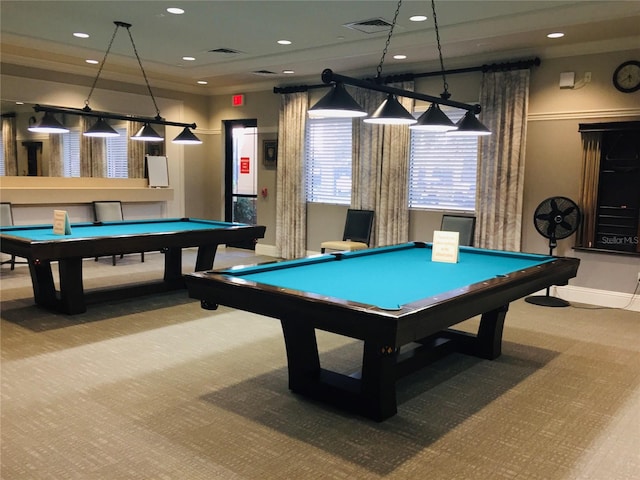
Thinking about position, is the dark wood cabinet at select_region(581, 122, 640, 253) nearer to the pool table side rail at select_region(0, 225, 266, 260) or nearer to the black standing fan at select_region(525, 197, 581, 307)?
the black standing fan at select_region(525, 197, 581, 307)

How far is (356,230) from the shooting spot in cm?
714

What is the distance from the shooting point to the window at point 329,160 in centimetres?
769

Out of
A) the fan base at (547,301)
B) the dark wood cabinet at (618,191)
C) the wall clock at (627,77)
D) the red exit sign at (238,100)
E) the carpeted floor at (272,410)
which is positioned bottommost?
the carpeted floor at (272,410)

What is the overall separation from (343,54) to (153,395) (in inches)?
184

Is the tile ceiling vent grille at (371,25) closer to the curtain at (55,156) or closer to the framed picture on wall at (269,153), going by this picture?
the framed picture on wall at (269,153)

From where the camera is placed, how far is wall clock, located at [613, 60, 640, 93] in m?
5.34

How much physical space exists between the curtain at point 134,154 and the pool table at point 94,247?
8.36 ft

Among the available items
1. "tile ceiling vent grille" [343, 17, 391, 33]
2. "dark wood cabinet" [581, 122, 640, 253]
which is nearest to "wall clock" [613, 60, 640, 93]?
"dark wood cabinet" [581, 122, 640, 253]

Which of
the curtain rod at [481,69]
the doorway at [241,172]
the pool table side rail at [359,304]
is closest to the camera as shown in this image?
→ the pool table side rail at [359,304]

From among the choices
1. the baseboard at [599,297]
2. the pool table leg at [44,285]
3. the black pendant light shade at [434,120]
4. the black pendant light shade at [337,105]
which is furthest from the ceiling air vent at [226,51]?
the baseboard at [599,297]

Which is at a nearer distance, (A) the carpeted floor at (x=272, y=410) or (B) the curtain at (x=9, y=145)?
(A) the carpeted floor at (x=272, y=410)

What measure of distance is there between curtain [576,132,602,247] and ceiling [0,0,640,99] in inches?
36.7

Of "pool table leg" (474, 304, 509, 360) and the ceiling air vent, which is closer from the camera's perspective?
"pool table leg" (474, 304, 509, 360)

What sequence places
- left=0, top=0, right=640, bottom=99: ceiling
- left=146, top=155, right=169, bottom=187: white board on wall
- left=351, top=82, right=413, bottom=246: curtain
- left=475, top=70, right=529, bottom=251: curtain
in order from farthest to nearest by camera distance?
1. left=146, top=155, right=169, bottom=187: white board on wall
2. left=351, top=82, right=413, bottom=246: curtain
3. left=475, top=70, right=529, bottom=251: curtain
4. left=0, top=0, right=640, bottom=99: ceiling
